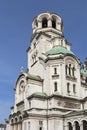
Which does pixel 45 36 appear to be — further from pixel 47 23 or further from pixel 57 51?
pixel 57 51

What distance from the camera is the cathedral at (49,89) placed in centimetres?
4272

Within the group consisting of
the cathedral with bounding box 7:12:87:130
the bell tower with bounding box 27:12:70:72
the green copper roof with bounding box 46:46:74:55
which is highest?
the bell tower with bounding box 27:12:70:72

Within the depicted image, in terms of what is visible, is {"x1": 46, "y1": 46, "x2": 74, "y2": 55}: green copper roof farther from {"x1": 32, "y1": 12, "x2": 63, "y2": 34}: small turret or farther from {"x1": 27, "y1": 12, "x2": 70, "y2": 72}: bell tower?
{"x1": 32, "y1": 12, "x2": 63, "y2": 34}: small turret

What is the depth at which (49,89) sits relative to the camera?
152 feet

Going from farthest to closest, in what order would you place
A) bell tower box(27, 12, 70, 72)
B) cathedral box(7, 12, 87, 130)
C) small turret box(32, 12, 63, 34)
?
small turret box(32, 12, 63, 34) < bell tower box(27, 12, 70, 72) < cathedral box(7, 12, 87, 130)

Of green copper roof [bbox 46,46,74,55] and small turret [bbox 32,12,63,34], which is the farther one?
Answer: small turret [bbox 32,12,63,34]

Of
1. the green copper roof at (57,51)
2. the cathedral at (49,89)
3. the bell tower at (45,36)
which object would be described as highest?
the bell tower at (45,36)

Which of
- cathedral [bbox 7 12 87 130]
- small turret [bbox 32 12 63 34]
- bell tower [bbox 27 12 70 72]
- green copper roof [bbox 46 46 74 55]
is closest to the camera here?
cathedral [bbox 7 12 87 130]

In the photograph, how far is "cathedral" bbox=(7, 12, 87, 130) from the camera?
42719 mm

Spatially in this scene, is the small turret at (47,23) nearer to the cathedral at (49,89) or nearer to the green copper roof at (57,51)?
the cathedral at (49,89)

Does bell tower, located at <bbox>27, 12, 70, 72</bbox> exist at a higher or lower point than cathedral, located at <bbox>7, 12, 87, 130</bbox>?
higher

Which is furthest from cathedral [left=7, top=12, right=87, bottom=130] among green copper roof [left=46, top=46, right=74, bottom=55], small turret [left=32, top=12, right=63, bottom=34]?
small turret [left=32, top=12, right=63, bottom=34]

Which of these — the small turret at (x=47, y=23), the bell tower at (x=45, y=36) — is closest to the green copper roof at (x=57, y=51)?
the bell tower at (x=45, y=36)

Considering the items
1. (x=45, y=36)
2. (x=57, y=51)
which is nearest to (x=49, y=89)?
(x=57, y=51)
